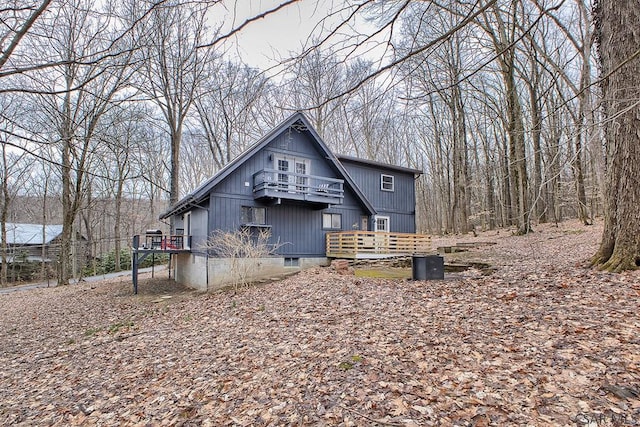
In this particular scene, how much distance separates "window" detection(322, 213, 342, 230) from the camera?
1519cm

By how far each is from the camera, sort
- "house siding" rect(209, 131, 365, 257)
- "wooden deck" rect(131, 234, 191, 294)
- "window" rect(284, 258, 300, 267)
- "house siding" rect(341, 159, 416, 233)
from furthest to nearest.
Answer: "house siding" rect(341, 159, 416, 233), "window" rect(284, 258, 300, 267), "wooden deck" rect(131, 234, 191, 294), "house siding" rect(209, 131, 365, 257)

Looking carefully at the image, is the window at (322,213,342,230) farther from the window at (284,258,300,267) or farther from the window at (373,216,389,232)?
the window at (373,216,389,232)

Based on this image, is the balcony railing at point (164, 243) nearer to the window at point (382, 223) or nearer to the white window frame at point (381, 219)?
the white window frame at point (381, 219)

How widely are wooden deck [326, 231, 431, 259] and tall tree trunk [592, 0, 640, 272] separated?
8.21 meters

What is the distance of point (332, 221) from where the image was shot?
15453 millimetres

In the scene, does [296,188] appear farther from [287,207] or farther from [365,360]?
[365,360]

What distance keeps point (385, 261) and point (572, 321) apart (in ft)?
30.5

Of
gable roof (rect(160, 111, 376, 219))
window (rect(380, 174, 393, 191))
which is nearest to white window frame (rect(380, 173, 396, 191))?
window (rect(380, 174, 393, 191))

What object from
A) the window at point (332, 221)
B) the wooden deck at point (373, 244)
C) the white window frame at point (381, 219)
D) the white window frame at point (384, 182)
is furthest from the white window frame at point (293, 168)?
the white window frame at point (384, 182)

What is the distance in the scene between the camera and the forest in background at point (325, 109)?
→ 14.9 feet

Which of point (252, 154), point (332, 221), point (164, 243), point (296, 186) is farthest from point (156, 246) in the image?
point (332, 221)

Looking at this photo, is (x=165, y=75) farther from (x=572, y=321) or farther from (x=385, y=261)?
(x=572, y=321)

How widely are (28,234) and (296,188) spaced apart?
89.5ft

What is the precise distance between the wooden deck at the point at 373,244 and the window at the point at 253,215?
3.33m
